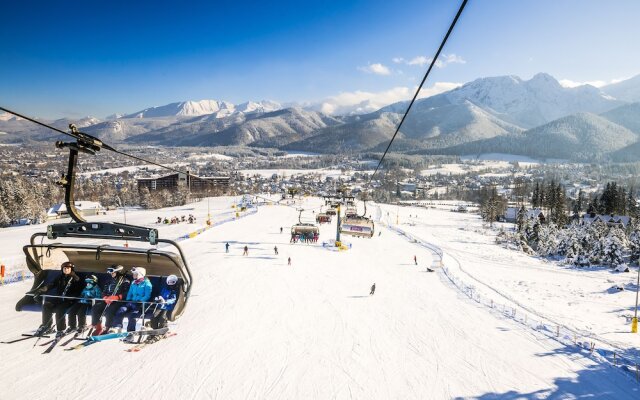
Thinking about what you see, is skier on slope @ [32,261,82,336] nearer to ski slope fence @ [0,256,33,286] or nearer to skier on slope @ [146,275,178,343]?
skier on slope @ [146,275,178,343]

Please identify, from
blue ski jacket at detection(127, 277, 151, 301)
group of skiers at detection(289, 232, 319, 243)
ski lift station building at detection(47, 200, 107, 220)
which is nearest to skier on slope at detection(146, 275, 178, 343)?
blue ski jacket at detection(127, 277, 151, 301)

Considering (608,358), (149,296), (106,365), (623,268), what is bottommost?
(623,268)

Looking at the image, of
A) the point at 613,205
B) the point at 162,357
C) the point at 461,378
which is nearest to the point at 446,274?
the point at 461,378

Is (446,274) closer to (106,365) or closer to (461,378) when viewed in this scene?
(461,378)

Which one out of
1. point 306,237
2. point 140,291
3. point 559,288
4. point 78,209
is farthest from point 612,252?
point 78,209

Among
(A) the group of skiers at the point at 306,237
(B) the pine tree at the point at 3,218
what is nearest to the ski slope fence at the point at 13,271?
(A) the group of skiers at the point at 306,237
